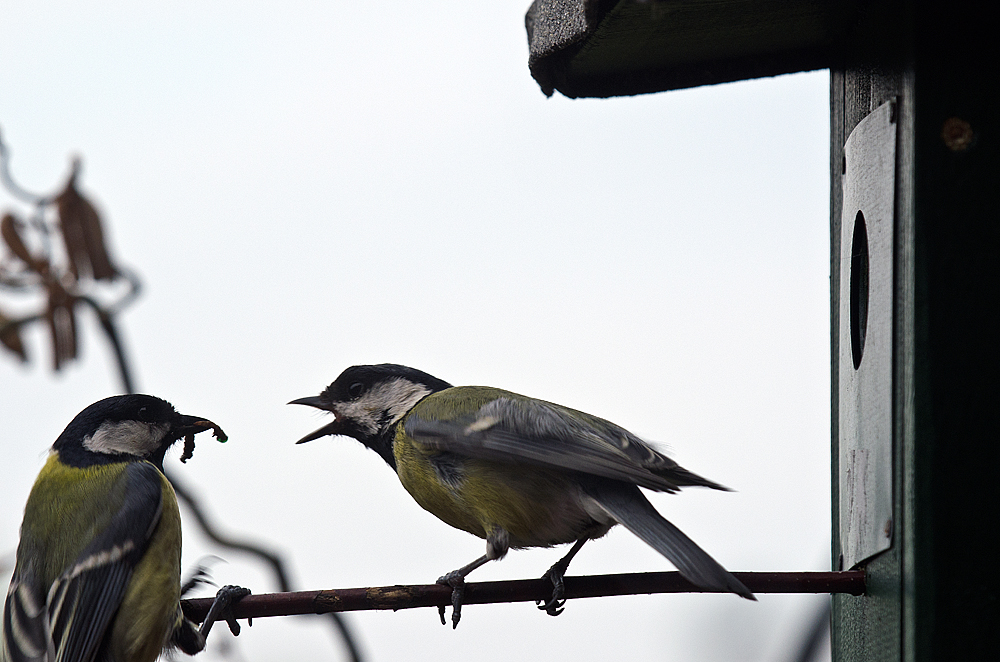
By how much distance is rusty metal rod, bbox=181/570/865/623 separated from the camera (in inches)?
70.5

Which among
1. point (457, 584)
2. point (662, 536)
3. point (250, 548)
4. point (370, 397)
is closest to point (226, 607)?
point (457, 584)

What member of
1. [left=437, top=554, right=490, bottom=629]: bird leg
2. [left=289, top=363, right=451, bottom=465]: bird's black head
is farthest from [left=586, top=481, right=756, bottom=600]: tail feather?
[left=289, top=363, right=451, bottom=465]: bird's black head

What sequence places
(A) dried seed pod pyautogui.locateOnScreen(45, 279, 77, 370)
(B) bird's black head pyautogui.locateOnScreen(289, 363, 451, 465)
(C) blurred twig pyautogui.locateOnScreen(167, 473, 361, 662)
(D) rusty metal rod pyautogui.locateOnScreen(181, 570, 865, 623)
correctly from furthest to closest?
1. (B) bird's black head pyautogui.locateOnScreen(289, 363, 451, 465)
2. (C) blurred twig pyautogui.locateOnScreen(167, 473, 361, 662)
3. (A) dried seed pod pyautogui.locateOnScreen(45, 279, 77, 370)
4. (D) rusty metal rod pyautogui.locateOnScreen(181, 570, 865, 623)

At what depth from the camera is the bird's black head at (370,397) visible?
2.88 m

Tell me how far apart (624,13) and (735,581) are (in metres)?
1.26

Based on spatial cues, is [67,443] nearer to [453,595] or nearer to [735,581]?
[453,595]

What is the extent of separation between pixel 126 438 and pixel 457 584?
135cm

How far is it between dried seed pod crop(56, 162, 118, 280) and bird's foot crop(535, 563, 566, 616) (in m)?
1.19

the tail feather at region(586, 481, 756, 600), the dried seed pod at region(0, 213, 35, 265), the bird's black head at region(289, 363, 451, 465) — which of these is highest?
the dried seed pod at region(0, 213, 35, 265)

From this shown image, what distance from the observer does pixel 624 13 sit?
7.49 feet

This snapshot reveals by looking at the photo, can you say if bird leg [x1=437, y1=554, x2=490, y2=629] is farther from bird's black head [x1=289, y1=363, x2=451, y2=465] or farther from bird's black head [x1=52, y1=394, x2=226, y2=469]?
bird's black head [x1=52, y1=394, x2=226, y2=469]

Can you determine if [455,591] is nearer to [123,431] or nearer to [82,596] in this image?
[82,596]

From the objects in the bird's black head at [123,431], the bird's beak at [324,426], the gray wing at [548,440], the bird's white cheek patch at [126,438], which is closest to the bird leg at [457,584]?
the gray wing at [548,440]

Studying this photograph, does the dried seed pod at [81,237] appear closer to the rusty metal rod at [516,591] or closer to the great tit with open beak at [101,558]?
the great tit with open beak at [101,558]
